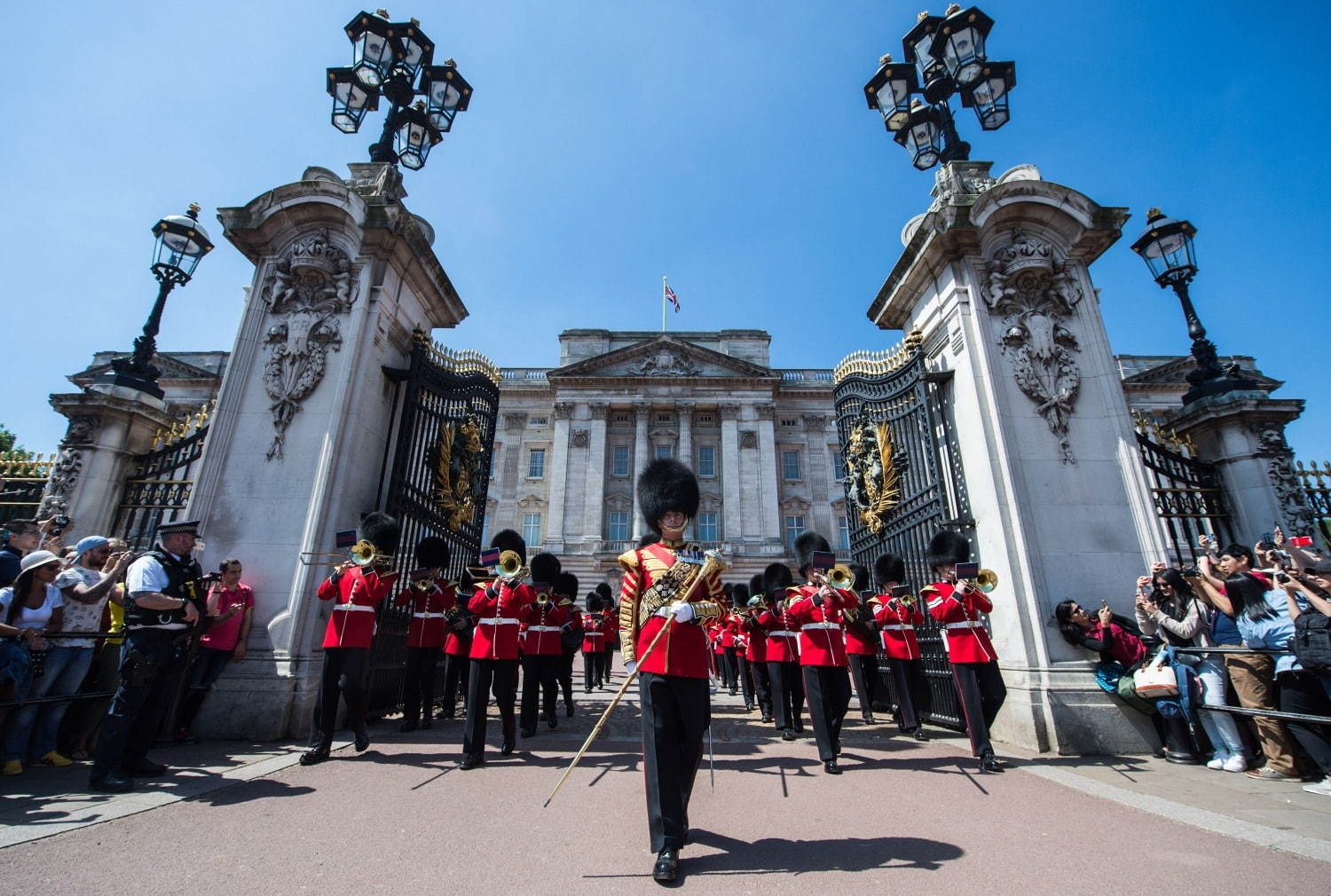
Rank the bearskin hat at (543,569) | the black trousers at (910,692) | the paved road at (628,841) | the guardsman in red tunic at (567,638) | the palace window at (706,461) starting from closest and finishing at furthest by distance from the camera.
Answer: the paved road at (628,841) < the black trousers at (910,692) < the bearskin hat at (543,569) < the guardsman in red tunic at (567,638) < the palace window at (706,461)

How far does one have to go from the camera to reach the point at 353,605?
623cm

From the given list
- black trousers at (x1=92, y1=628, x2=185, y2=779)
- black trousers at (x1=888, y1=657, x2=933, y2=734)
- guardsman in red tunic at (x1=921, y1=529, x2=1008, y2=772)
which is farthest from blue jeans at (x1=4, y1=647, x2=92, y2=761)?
black trousers at (x1=888, y1=657, x2=933, y2=734)

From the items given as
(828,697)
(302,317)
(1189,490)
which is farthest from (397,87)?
(1189,490)

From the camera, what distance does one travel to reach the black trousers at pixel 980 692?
610 cm

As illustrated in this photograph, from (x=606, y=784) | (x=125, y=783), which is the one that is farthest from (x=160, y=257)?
(x=606, y=784)

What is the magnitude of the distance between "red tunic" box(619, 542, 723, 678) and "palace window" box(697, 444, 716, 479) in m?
37.1

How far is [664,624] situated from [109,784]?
4494 millimetres

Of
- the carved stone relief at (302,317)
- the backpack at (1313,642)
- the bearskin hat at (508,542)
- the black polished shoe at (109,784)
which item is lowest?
the black polished shoe at (109,784)

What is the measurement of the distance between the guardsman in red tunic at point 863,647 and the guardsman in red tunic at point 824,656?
0.26 meters

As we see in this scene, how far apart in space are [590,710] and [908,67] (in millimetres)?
12472

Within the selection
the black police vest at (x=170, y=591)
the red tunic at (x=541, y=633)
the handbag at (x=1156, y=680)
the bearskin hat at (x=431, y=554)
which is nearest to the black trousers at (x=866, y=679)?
the handbag at (x=1156, y=680)

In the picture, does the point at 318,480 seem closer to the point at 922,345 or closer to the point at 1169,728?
the point at 922,345

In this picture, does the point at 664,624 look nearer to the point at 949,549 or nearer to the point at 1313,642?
the point at 949,549

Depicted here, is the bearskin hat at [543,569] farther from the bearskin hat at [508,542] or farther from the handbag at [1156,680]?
the handbag at [1156,680]
